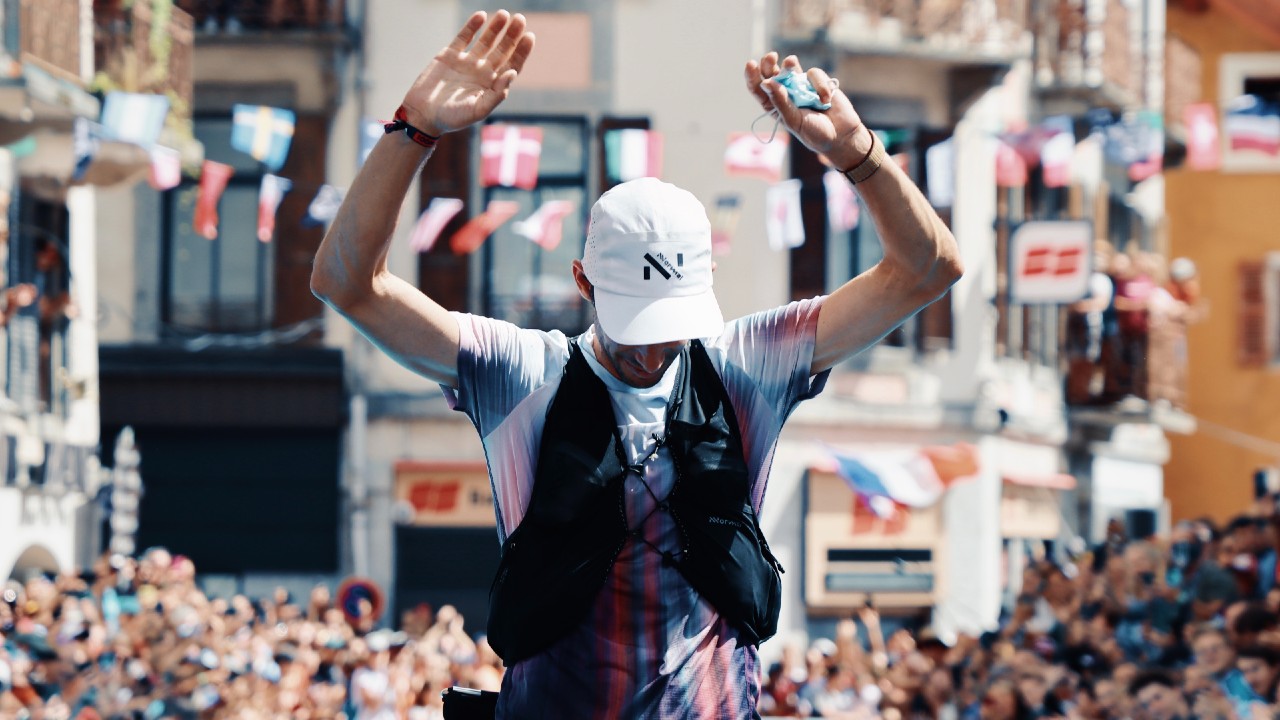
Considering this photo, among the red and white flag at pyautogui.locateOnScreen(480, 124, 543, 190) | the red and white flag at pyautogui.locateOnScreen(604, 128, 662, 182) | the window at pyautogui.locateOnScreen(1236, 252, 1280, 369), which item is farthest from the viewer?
the window at pyautogui.locateOnScreen(1236, 252, 1280, 369)

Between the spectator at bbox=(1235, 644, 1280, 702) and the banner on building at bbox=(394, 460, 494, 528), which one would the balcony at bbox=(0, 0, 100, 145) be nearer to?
the banner on building at bbox=(394, 460, 494, 528)

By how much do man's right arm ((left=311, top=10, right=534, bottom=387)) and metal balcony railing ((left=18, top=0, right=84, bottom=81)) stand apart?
14.7 meters

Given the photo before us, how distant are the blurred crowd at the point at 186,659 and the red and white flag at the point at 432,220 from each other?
502 cm

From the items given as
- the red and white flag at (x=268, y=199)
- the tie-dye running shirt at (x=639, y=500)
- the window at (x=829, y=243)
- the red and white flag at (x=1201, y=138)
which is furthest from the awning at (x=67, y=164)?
the tie-dye running shirt at (x=639, y=500)

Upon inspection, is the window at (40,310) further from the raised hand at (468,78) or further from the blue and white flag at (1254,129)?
the raised hand at (468,78)

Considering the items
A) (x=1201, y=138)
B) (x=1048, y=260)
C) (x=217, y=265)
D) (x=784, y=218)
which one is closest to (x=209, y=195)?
(x=217, y=265)

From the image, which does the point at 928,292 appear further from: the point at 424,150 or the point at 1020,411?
the point at 1020,411

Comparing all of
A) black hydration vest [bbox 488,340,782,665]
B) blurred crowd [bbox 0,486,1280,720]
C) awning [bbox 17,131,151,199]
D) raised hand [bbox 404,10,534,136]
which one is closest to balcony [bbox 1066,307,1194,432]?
blurred crowd [bbox 0,486,1280,720]

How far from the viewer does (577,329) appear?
851 inches

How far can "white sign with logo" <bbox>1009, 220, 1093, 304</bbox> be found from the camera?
22.7m

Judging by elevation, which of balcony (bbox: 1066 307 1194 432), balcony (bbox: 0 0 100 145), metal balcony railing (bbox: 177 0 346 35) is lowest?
balcony (bbox: 1066 307 1194 432)

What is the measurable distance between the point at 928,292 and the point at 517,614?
829 millimetres

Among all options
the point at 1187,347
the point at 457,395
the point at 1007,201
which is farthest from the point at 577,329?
the point at 457,395

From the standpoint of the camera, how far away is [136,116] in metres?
16.2
